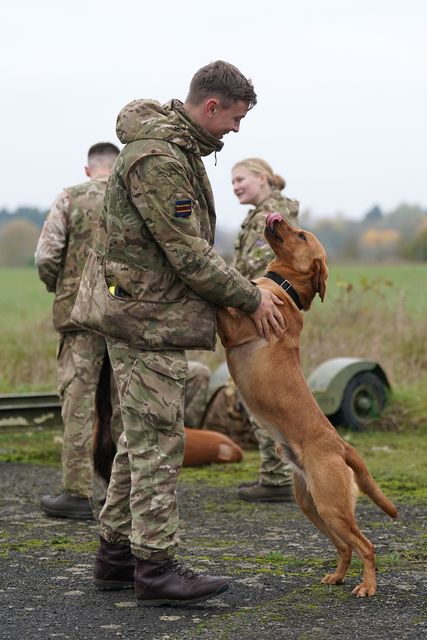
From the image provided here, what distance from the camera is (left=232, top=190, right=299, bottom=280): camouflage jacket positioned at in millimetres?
7535

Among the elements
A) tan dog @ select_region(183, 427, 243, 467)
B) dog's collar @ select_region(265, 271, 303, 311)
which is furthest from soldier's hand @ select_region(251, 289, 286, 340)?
tan dog @ select_region(183, 427, 243, 467)

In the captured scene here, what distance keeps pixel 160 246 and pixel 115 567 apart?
157 centimetres

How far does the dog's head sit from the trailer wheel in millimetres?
5625

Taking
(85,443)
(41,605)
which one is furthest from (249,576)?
(85,443)

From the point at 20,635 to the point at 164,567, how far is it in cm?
72

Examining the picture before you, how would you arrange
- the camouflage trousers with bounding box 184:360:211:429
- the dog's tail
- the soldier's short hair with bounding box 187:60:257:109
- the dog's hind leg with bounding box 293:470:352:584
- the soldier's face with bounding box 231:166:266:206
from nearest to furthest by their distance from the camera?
the soldier's short hair with bounding box 187:60:257:109 → the dog's tail → the dog's hind leg with bounding box 293:470:352:584 → the soldier's face with bounding box 231:166:266:206 → the camouflage trousers with bounding box 184:360:211:429

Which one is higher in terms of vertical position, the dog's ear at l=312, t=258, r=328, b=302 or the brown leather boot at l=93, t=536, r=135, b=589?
the dog's ear at l=312, t=258, r=328, b=302

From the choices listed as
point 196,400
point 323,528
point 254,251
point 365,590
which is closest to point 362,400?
point 196,400

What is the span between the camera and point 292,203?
7.71 m

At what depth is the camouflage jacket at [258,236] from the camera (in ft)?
24.7

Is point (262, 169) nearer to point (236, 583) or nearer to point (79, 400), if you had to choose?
point (79, 400)

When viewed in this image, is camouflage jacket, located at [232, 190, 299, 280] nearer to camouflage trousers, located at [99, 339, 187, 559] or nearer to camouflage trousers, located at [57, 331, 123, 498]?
camouflage trousers, located at [57, 331, 123, 498]

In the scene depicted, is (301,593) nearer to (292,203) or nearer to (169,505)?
(169,505)

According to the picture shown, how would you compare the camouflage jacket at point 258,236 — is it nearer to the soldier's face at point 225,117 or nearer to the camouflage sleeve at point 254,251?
the camouflage sleeve at point 254,251
